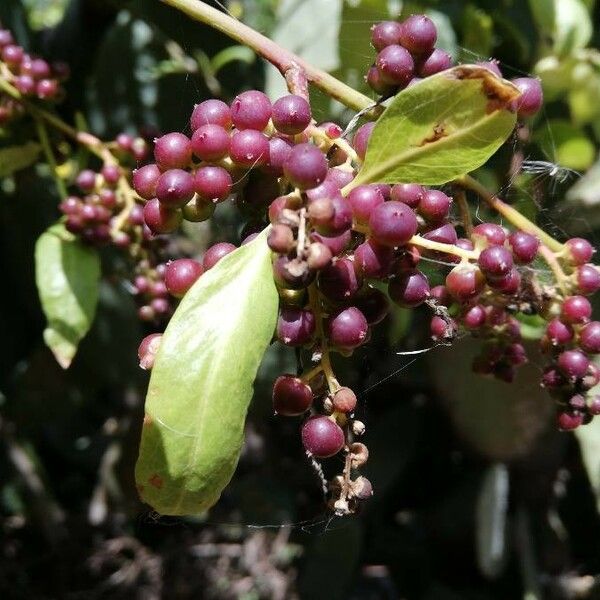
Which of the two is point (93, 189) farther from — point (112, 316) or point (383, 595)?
point (383, 595)

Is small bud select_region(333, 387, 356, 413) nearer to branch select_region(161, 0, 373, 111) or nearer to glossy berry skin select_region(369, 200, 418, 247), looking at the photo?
glossy berry skin select_region(369, 200, 418, 247)

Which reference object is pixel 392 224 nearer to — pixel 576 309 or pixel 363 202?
pixel 363 202

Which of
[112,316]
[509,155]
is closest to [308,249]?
[509,155]

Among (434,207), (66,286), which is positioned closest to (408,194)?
(434,207)

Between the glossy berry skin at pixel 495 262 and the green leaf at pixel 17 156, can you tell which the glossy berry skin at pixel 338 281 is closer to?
the glossy berry skin at pixel 495 262

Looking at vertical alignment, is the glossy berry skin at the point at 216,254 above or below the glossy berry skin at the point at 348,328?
above

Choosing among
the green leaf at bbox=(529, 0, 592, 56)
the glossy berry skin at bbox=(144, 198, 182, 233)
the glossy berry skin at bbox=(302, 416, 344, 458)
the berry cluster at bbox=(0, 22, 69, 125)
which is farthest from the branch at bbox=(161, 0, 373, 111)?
the green leaf at bbox=(529, 0, 592, 56)

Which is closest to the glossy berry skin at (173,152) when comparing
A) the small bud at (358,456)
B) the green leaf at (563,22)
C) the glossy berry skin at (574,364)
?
the small bud at (358,456)
